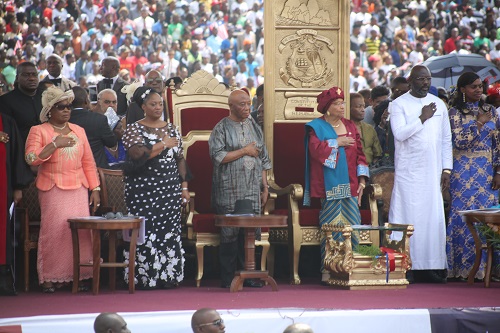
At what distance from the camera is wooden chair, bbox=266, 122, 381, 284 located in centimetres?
830

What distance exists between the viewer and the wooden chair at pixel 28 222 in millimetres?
7686

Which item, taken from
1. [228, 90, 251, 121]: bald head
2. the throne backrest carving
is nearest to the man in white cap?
the throne backrest carving

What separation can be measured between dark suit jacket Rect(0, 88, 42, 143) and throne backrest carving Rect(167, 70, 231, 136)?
1343 mm

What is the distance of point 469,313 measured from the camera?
6.36 meters

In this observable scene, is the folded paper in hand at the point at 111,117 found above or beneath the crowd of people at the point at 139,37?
beneath

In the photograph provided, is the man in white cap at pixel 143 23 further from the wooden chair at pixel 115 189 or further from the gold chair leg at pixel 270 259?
the gold chair leg at pixel 270 259

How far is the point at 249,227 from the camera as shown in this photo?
25.0 feet

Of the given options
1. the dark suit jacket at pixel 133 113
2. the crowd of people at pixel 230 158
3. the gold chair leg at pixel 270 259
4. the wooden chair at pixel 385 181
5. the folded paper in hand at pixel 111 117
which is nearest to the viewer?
the crowd of people at pixel 230 158

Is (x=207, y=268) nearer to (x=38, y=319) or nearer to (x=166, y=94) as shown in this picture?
(x=166, y=94)

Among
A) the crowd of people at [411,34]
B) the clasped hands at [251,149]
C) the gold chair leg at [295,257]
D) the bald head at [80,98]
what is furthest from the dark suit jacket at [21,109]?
the crowd of people at [411,34]

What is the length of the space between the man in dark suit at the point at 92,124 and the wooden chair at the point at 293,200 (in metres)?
1.67

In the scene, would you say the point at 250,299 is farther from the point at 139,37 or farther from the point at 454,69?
the point at 139,37

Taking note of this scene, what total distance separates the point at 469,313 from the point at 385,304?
63 centimetres


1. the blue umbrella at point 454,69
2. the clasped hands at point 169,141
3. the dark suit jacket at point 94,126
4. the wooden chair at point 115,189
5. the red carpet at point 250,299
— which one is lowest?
the red carpet at point 250,299
